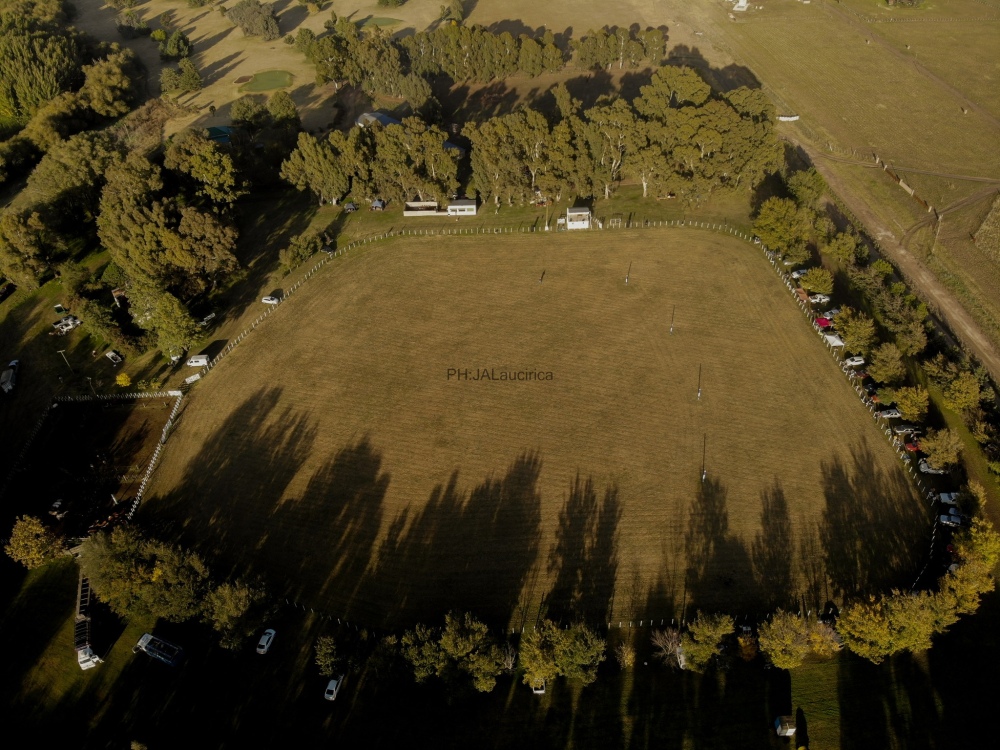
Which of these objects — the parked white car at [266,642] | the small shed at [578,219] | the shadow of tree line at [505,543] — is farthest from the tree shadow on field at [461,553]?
the small shed at [578,219]

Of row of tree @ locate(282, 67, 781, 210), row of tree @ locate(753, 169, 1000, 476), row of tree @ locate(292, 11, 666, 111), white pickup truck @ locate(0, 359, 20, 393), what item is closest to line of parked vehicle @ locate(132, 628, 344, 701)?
white pickup truck @ locate(0, 359, 20, 393)

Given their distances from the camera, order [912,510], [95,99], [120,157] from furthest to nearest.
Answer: [95,99]
[120,157]
[912,510]

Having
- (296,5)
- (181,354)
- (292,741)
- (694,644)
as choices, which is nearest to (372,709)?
(292,741)

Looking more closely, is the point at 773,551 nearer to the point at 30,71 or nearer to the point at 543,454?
the point at 543,454

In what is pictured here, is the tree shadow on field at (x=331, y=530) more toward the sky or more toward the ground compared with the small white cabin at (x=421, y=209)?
more toward the ground

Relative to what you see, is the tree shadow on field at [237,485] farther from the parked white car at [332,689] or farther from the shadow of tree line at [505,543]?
the parked white car at [332,689]

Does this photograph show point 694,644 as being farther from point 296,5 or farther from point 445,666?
point 296,5
